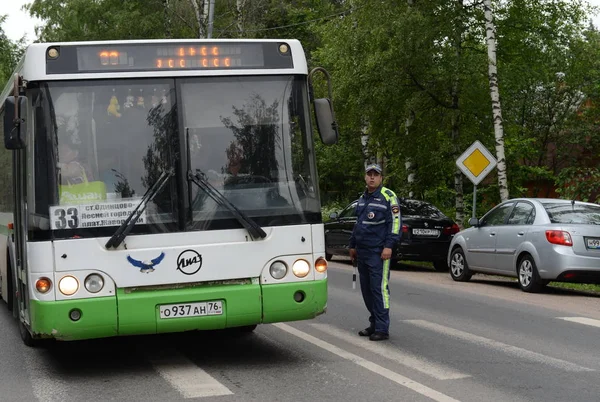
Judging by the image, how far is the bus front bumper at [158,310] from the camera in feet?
25.2

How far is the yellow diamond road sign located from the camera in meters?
20.7

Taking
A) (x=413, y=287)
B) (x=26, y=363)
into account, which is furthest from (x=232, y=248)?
(x=413, y=287)

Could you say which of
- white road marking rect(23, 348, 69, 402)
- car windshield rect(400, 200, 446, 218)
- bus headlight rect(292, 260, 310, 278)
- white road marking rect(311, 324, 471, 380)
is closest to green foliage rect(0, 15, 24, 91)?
car windshield rect(400, 200, 446, 218)

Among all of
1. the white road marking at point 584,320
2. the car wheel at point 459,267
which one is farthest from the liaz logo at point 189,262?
the car wheel at point 459,267

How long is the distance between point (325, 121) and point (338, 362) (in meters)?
2.07

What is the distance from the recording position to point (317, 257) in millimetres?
8383

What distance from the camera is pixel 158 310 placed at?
783cm

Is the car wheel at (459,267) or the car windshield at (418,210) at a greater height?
the car windshield at (418,210)

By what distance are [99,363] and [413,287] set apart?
326 inches

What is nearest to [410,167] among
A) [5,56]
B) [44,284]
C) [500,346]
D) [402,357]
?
[500,346]

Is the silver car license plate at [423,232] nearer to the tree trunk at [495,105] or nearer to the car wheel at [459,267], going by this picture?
the car wheel at [459,267]

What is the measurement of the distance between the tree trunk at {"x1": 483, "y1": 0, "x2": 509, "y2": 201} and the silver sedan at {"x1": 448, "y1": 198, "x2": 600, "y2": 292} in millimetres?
5051

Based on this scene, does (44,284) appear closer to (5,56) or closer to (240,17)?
(240,17)

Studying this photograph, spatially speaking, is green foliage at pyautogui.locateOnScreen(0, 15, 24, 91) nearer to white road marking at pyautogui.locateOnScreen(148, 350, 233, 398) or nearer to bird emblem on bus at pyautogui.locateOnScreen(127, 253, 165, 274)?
white road marking at pyautogui.locateOnScreen(148, 350, 233, 398)
